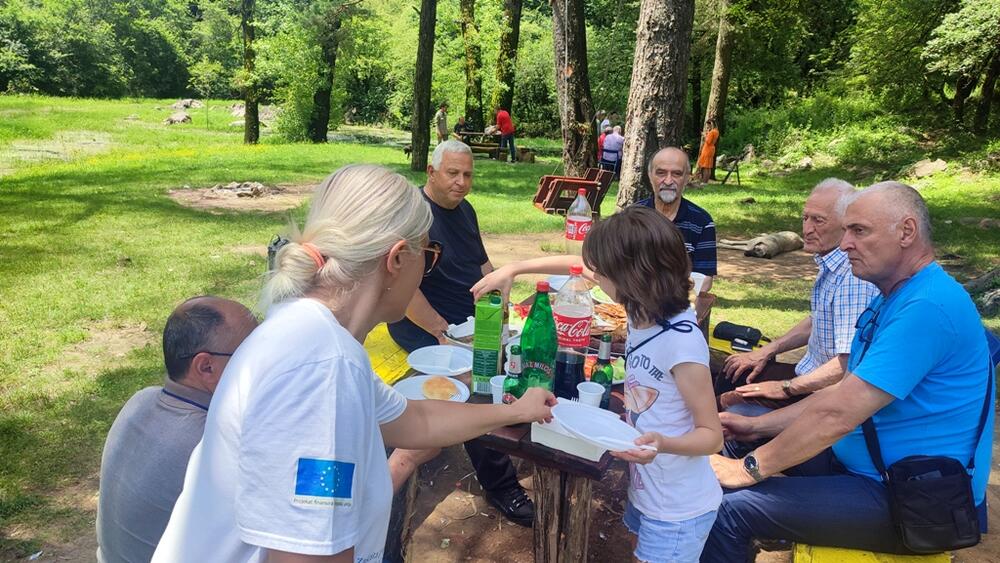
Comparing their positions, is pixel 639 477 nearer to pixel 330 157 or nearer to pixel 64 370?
pixel 64 370

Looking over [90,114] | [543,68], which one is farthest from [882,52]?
[90,114]

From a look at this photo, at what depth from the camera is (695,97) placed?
27.2m

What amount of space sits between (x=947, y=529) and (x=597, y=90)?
28.0m

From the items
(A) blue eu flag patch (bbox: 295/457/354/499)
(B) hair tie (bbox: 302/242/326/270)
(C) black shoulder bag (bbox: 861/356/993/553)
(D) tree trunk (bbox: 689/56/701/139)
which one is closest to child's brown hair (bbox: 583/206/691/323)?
(C) black shoulder bag (bbox: 861/356/993/553)

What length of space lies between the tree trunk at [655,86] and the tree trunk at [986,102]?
1841cm

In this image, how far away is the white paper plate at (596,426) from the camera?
72.3 inches

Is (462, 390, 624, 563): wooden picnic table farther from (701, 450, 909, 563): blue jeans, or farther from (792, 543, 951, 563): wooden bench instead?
(792, 543, 951, 563): wooden bench

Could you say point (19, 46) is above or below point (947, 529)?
above

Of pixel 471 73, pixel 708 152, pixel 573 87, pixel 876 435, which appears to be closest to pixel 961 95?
pixel 708 152

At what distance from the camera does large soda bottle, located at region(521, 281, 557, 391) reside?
231 centimetres

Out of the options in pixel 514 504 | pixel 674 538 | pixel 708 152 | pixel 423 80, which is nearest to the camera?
pixel 674 538

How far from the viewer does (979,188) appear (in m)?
14.1

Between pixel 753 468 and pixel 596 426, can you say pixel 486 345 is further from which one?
pixel 753 468

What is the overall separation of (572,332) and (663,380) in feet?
1.99
